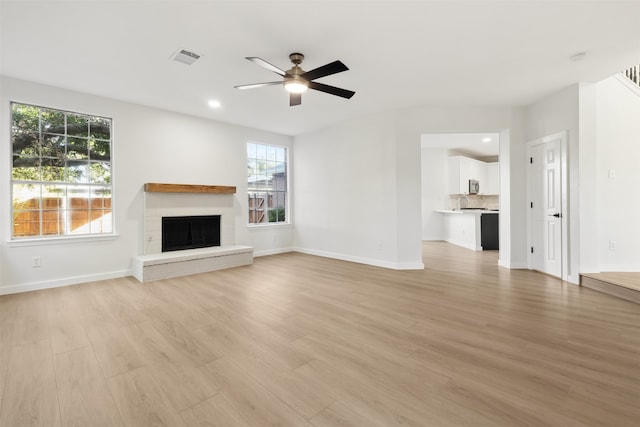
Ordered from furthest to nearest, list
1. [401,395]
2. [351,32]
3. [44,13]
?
1. [351,32]
2. [44,13]
3. [401,395]

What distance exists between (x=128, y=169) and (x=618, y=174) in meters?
7.56

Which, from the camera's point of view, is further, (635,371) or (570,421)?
(635,371)

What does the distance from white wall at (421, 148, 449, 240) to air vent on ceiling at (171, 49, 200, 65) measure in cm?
746

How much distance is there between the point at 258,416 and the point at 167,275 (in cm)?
360

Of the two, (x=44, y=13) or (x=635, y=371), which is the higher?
(x=44, y=13)

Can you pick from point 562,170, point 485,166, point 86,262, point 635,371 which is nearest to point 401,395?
point 635,371

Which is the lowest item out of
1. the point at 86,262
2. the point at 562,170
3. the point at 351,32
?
the point at 86,262

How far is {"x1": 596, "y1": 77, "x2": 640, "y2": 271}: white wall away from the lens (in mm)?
4078

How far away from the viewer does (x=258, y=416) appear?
1519mm

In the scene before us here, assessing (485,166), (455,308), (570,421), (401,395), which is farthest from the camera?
(485,166)

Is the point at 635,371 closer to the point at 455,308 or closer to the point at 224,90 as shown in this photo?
the point at 455,308

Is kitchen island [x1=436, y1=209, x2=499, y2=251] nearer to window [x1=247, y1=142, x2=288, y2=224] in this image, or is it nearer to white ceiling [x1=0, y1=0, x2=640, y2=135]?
white ceiling [x1=0, y1=0, x2=640, y2=135]

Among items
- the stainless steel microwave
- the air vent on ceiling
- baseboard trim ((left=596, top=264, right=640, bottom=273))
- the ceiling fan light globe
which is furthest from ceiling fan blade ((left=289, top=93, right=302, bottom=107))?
the stainless steel microwave

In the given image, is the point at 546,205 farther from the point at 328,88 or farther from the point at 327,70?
the point at 327,70
